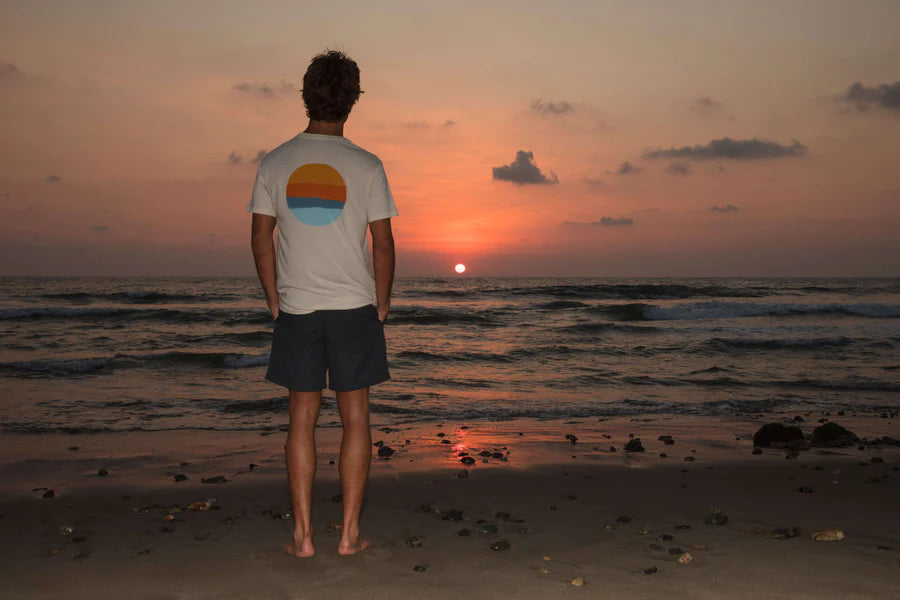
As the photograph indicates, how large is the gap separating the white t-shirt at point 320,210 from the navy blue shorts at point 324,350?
6 centimetres

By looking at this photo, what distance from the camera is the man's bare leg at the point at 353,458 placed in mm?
3510

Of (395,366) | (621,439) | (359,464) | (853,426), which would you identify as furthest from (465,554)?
(395,366)

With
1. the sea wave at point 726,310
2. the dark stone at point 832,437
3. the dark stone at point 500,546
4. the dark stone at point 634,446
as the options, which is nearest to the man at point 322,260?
the dark stone at point 500,546

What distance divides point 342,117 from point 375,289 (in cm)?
91

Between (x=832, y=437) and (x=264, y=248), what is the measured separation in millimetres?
6563

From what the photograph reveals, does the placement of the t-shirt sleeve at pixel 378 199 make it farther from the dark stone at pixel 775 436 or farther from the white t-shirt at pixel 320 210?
the dark stone at pixel 775 436

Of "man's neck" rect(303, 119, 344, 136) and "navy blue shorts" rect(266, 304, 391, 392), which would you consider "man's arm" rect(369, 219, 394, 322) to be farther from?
"man's neck" rect(303, 119, 344, 136)

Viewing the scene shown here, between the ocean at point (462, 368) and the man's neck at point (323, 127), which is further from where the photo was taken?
the ocean at point (462, 368)

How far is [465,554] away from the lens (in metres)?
3.54

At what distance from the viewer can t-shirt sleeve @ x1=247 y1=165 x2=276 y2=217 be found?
338cm

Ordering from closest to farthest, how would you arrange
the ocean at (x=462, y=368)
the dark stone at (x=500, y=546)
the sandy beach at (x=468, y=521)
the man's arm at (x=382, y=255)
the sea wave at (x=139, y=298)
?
the sandy beach at (x=468, y=521) → the man's arm at (x=382, y=255) → the dark stone at (x=500, y=546) → the ocean at (x=462, y=368) → the sea wave at (x=139, y=298)

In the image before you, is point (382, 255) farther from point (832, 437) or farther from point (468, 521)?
point (832, 437)

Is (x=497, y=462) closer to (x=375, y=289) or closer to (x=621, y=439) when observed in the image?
(x=621, y=439)

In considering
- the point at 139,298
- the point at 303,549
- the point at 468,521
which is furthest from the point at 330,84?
the point at 139,298
